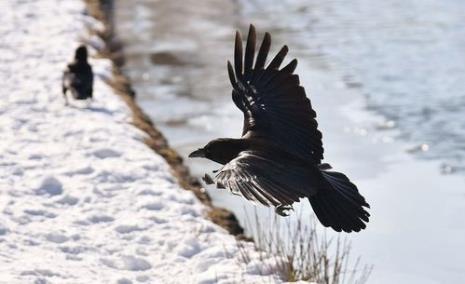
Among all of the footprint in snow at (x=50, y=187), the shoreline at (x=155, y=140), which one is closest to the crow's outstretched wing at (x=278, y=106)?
the shoreline at (x=155, y=140)

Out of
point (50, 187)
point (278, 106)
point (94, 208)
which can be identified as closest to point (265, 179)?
point (278, 106)

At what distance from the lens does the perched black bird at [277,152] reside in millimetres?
5250

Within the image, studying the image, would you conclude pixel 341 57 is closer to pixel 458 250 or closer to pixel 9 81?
pixel 9 81

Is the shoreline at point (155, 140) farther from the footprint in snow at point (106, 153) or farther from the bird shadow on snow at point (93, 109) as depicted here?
the footprint in snow at point (106, 153)

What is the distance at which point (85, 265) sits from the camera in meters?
6.88

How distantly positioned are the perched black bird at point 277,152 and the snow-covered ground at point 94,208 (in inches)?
35.9

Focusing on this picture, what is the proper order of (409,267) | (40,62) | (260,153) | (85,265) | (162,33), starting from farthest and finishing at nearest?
(162,33) < (40,62) < (409,267) < (85,265) < (260,153)

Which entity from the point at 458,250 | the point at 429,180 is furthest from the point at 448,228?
the point at 429,180

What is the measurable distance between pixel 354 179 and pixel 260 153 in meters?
4.09

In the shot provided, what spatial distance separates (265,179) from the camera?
17.1ft

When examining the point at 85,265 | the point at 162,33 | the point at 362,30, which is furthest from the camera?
the point at 162,33

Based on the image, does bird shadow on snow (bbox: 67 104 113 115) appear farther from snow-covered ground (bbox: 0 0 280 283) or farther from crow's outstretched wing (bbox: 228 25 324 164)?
crow's outstretched wing (bbox: 228 25 324 164)

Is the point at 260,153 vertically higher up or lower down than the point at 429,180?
higher up

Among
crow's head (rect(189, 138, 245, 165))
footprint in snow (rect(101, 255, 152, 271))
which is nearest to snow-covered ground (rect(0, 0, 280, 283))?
footprint in snow (rect(101, 255, 152, 271))
